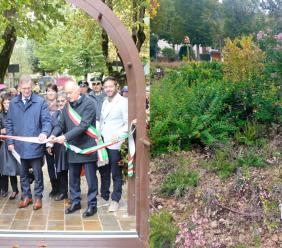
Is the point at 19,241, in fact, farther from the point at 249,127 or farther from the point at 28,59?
the point at 28,59

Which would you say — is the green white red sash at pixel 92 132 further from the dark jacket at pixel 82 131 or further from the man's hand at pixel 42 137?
the man's hand at pixel 42 137

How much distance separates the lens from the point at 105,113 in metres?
6.60

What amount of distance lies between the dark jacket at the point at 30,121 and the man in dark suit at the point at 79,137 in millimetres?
268

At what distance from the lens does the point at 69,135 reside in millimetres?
6199

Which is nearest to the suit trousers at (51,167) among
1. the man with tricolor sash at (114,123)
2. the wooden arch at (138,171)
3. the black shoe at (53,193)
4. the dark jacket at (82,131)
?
the black shoe at (53,193)

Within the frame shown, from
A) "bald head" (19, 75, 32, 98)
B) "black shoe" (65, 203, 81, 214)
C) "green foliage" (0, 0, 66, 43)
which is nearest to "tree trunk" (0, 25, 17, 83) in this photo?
"green foliage" (0, 0, 66, 43)

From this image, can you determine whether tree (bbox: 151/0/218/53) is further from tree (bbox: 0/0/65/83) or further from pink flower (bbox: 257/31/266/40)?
tree (bbox: 0/0/65/83)

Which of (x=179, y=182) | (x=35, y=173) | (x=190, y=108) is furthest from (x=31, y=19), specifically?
(x=179, y=182)

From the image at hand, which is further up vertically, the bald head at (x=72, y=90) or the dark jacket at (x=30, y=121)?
the bald head at (x=72, y=90)

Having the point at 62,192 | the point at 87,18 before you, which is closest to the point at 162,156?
the point at 62,192

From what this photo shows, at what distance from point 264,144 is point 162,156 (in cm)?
98

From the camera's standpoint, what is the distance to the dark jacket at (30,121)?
6574 mm

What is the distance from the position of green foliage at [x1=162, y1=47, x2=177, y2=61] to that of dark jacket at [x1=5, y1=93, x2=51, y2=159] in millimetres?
2295

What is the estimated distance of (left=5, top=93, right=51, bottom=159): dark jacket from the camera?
6574 mm
